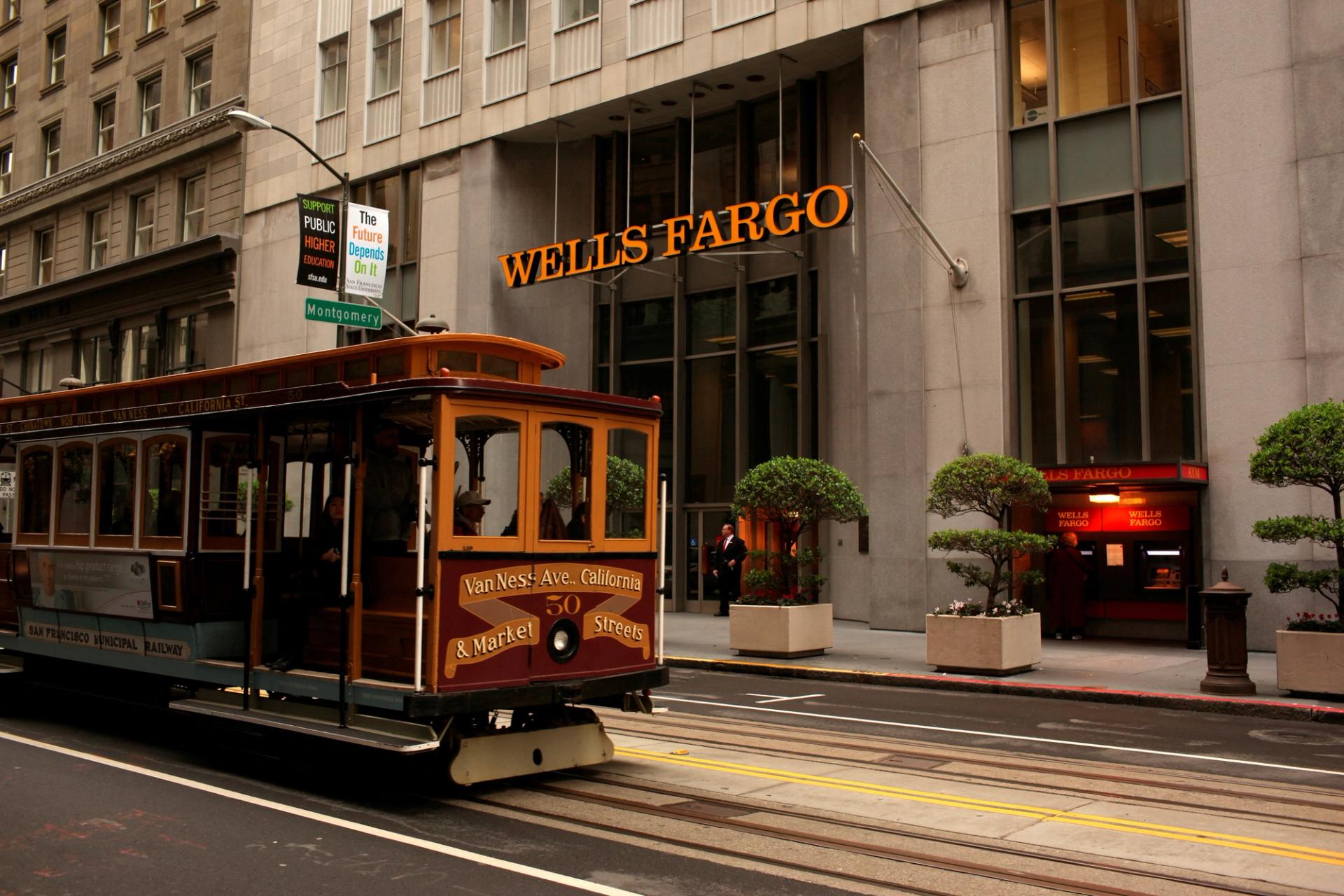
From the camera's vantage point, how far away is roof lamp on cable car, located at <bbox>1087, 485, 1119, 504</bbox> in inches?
741

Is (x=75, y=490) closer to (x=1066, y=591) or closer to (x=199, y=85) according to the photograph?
(x=1066, y=591)

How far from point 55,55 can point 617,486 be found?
43650 millimetres

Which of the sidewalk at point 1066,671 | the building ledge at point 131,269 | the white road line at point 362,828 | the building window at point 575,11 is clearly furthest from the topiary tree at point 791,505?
the building ledge at point 131,269

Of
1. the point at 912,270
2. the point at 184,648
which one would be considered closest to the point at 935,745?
the point at 184,648

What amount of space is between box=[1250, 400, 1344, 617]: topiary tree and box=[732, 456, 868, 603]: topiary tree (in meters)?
5.69

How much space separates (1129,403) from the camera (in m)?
18.7

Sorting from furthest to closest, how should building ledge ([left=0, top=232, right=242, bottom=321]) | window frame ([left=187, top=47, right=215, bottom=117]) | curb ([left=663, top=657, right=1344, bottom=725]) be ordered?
window frame ([left=187, top=47, right=215, bottom=117]) → building ledge ([left=0, top=232, right=242, bottom=321]) → curb ([left=663, top=657, right=1344, bottom=725])

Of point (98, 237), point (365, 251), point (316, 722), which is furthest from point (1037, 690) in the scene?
point (98, 237)

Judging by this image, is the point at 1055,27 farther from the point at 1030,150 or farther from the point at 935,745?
the point at 935,745

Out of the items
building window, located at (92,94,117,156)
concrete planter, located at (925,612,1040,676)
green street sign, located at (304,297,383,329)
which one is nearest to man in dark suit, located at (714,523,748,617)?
concrete planter, located at (925,612,1040,676)

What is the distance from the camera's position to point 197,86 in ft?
120

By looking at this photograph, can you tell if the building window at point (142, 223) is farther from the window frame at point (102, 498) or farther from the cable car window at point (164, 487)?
the cable car window at point (164, 487)

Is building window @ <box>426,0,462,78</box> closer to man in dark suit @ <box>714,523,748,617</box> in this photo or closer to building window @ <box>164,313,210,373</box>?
building window @ <box>164,313,210,373</box>

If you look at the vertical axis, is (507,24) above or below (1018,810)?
above
